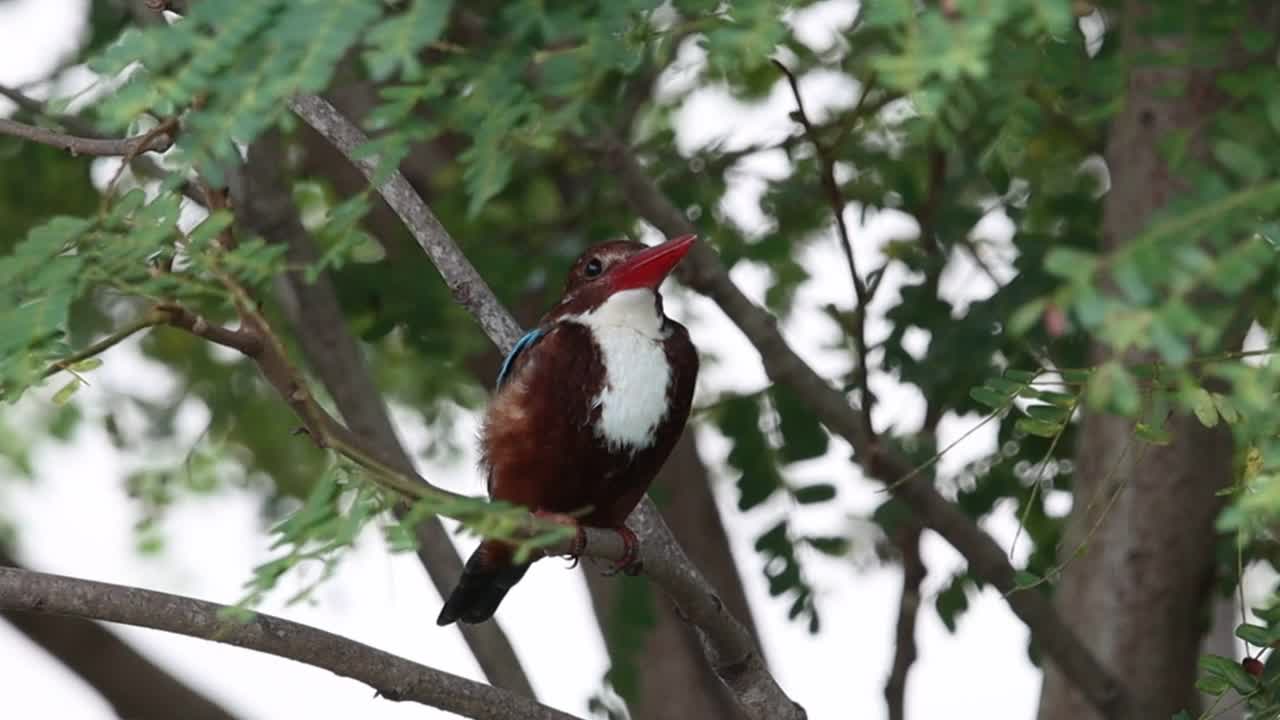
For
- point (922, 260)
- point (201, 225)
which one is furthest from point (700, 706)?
point (201, 225)

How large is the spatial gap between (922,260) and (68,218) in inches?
94.1

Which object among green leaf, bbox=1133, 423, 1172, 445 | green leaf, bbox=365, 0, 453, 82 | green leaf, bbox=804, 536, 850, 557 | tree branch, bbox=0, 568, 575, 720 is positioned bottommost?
green leaf, bbox=804, 536, 850, 557

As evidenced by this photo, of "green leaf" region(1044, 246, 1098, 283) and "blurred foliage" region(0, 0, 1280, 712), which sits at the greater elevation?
"green leaf" region(1044, 246, 1098, 283)

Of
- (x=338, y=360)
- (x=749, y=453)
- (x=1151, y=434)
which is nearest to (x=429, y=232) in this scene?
(x=338, y=360)

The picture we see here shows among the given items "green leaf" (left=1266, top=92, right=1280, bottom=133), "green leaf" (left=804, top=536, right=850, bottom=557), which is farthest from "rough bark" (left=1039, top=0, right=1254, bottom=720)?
"green leaf" (left=1266, top=92, right=1280, bottom=133)

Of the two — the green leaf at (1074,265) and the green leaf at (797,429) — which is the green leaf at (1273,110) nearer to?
the green leaf at (1074,265)

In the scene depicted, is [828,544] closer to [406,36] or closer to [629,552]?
[629,552]

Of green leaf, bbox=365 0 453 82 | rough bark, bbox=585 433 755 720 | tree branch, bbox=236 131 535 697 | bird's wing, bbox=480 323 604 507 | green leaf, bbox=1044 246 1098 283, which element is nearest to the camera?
green leaf, bbox=1044 246 1098 283

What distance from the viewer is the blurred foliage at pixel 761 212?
6.15ft

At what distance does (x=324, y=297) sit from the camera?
4410mm

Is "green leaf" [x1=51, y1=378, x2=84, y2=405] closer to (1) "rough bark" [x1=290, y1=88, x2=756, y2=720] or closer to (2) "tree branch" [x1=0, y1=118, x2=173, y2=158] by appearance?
(2) "tree branch" [x1=0, y1=118, x2=173, y2=158]

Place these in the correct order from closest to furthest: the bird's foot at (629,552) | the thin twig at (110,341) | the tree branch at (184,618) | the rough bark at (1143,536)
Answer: the thin twig at (110,341)
the tree branch at (184,618)
the bird's foot at (629,552)
the rough bark at (1143,536)

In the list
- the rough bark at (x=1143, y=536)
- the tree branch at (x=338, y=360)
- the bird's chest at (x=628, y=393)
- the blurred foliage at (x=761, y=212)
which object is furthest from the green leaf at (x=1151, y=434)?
the tree branch at (x=338, y=360)

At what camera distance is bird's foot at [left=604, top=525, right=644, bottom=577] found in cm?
338
